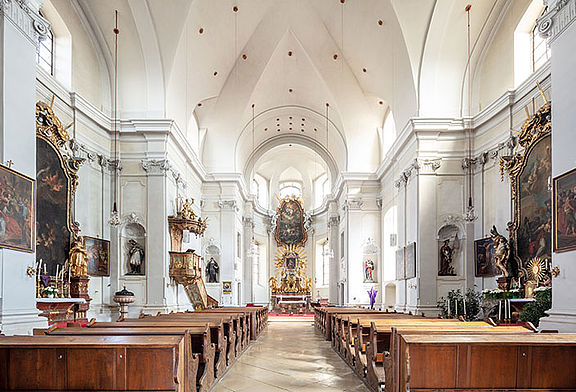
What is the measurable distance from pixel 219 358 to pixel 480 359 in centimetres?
387

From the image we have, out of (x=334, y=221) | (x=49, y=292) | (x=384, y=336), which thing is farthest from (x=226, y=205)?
(x=384, y=336)

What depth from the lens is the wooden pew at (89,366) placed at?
4.40m

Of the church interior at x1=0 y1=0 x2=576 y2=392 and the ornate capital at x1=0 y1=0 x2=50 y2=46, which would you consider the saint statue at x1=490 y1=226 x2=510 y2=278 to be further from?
the ornate capital at x1=0 y1=0 x2=50 y2=46

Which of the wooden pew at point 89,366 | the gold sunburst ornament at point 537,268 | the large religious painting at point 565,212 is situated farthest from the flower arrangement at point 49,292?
the gold sunburst ornament at point 537,268

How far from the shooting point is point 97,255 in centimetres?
1300

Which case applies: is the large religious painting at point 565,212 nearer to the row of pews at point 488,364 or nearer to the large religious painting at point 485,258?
the row of pews at point 488,364

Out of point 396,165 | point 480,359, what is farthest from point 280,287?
point 480,359

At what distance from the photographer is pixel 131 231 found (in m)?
14.2

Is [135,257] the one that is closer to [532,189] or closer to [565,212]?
[532,189]

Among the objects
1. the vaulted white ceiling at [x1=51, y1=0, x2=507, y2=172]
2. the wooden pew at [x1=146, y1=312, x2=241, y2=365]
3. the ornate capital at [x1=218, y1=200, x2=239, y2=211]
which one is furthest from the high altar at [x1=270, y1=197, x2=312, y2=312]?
the wooden pew at [x1=146, y1=312, x2=241, y2=365]

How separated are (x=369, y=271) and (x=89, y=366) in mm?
17176

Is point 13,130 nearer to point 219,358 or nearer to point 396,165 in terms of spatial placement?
point 219,358

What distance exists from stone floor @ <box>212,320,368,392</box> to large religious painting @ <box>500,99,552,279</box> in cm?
435

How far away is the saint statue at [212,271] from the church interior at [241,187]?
17 centimetres
